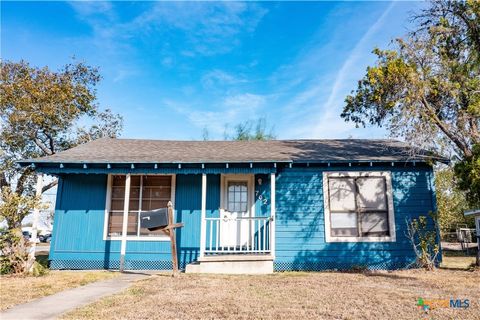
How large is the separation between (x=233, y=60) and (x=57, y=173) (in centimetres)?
1182

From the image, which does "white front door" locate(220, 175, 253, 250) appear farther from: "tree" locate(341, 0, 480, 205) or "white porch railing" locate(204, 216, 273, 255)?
"tree" locate(341, 0, 480, 205)

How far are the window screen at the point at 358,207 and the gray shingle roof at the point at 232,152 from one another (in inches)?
29.7

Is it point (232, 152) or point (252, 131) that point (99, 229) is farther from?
point (252, 131)

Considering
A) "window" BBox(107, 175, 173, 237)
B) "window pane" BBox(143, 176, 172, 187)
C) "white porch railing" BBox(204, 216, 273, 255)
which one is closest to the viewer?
"white porch railing" BBox(204, 216, 273, 255)

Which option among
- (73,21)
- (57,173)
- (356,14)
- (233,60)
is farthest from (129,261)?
(233,60)

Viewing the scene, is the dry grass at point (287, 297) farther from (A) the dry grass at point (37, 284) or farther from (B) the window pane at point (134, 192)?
(B) the window pane at point (134, 192)

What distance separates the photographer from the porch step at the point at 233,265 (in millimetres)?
7773

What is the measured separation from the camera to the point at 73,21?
12555 mm

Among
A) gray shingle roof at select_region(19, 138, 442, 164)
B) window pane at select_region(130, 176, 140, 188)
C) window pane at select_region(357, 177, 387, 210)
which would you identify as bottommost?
window pane at select_region(357, 177, 387, 210)

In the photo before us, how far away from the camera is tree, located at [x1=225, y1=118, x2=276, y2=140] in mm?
29312

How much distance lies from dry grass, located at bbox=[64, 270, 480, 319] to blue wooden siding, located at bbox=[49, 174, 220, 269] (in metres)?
1.71

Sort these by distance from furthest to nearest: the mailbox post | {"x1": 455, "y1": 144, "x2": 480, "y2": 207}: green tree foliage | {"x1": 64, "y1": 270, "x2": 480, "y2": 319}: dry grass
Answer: {"x1": 455, "y1": 144, "x2": 480, "y2": 207}: green tree foliage < the mailbox post < {"x1": 64, "y1": 270, "x2": 480, "y2": 319}: dry grass

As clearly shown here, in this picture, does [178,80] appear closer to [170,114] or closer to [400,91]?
[170,114]

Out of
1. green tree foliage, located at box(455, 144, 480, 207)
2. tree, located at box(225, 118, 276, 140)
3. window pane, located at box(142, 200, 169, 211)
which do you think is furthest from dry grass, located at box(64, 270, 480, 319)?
Result: tree, located at box(225, 118, 276, 140)
